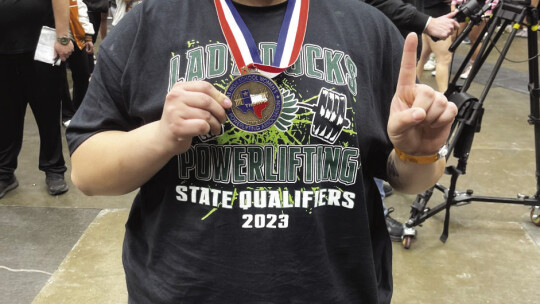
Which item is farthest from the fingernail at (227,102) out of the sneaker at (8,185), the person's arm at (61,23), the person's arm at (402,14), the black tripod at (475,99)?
the sneaker at (8,185)

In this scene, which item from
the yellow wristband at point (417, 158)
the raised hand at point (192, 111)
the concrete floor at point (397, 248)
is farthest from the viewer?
the concrete floor at point (397, 248)

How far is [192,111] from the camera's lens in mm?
1015

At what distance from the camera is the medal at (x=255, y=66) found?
110cm

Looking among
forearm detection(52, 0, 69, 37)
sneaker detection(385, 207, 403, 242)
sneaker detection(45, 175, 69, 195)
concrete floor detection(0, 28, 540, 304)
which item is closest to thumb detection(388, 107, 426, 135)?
concrete floor detection(0, 28, 540, 304)

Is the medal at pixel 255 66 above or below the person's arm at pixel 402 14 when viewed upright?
above

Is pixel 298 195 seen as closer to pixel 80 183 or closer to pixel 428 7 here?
pixel 80 183

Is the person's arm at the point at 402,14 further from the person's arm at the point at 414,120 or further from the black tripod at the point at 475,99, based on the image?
the person's arm at the point at 414,120

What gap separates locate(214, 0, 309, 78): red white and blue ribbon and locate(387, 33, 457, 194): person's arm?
237 millimetres

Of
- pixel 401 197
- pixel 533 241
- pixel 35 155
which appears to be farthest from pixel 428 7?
pixel 35 155

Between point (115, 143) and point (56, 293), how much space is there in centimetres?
206

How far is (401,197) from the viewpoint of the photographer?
13.0ft

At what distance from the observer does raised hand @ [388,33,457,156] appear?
3.57ft

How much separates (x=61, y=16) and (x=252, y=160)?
297 cm

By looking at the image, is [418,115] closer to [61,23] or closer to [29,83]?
[61,23]
